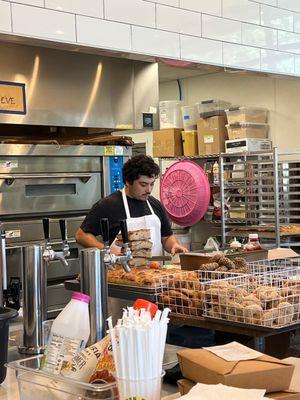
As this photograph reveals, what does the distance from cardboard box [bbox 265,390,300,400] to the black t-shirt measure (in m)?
2.37

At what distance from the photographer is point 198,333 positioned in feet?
6.97

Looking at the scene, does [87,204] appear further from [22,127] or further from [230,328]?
[230,328]

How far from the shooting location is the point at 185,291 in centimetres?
202

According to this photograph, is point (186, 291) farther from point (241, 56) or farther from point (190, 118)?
point (190, 118)

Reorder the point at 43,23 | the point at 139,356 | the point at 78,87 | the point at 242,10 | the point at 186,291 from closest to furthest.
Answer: the point at 139,356, the point at 186,291, the point at 43,23, the point at 78,87, the point at 242,10

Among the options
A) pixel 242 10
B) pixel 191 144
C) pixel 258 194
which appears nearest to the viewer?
pixel 242 10

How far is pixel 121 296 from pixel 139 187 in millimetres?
1420

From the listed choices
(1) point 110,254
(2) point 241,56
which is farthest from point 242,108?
(1) point 110,254

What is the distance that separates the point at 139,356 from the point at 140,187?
261 cm

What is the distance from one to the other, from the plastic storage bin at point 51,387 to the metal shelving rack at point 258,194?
3.75 m

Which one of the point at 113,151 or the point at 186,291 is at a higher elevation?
the point at 113,151

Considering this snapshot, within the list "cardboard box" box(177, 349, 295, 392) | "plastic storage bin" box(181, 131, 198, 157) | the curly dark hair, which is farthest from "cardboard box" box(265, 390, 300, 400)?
"plastic storage bin" box(181, 131, 198, 157)

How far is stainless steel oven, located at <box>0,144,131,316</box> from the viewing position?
3.50 m

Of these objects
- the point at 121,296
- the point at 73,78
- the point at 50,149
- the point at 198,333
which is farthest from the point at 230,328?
the point at 73,78
